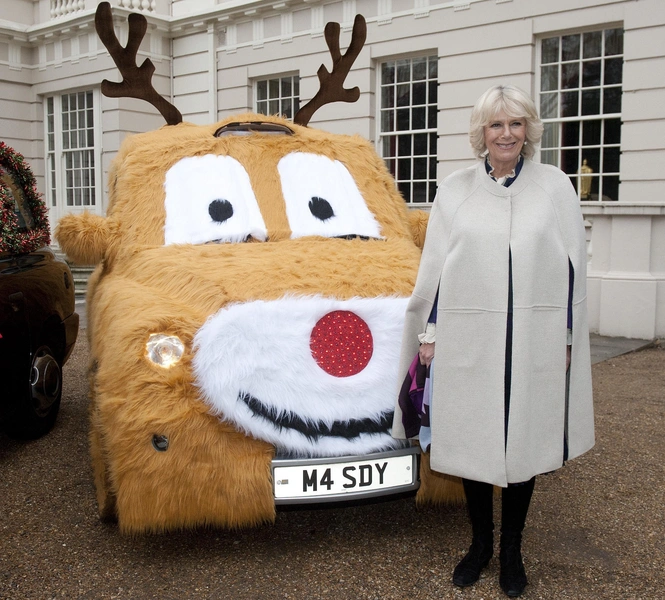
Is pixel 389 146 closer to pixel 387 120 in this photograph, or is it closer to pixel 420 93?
pixel 387 120

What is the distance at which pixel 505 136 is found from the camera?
2895 mm

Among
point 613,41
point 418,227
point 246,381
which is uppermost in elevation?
point 613,41

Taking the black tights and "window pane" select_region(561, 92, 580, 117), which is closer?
the black tights

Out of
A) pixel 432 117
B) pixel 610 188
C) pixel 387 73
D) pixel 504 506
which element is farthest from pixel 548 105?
pixel 504 506

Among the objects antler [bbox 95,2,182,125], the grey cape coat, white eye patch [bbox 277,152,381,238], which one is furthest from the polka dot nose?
antler [bbox 95,2,182,125]

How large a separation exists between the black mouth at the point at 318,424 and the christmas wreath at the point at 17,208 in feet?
8.33

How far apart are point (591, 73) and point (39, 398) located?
8.52 metres

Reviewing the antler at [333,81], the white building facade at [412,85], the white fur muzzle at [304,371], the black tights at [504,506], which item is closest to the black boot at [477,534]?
the black tights at [504,506]

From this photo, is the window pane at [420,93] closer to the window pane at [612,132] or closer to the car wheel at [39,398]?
the window pane at [612,132]

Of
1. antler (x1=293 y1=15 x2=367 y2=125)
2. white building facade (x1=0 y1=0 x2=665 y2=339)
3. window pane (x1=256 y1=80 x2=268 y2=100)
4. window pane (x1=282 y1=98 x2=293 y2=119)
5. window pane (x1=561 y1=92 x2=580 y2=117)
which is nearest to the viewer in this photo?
antler (x1=293 y1=15 x2=367 y2=125)

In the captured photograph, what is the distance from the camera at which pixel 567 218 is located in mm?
2873

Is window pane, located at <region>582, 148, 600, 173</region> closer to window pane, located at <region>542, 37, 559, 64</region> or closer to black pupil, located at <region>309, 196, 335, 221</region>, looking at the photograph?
window pane, located at <region>542, 37, 559, 64</region>

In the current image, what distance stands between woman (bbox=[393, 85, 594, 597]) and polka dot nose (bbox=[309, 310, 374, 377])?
9.3 inches

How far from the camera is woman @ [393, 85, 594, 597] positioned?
2791mm
